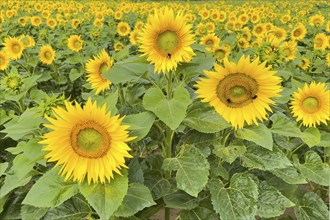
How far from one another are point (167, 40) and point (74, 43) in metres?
3.21

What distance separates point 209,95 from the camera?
6.15 feet

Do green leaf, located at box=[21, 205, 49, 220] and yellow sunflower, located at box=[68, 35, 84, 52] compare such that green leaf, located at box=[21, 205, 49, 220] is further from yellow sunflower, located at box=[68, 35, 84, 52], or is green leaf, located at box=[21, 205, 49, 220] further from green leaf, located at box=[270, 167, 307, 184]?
yellow sunflower, located at box=[68, 35, 84, 52]

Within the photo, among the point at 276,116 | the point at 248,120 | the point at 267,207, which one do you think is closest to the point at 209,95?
the point at 248,120

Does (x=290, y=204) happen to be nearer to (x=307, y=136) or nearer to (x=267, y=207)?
(x=267, y=207)

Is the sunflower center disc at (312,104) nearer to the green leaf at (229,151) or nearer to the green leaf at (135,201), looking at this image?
the green leaf at (229,151)

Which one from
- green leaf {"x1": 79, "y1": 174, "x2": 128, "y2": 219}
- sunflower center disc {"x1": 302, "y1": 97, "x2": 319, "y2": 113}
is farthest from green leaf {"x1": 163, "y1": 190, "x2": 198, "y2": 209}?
sunflower center disc {"x1": 302, "y1": 97, "x2": 319, "y2": 113}

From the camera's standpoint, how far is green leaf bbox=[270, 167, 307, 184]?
2.07 m

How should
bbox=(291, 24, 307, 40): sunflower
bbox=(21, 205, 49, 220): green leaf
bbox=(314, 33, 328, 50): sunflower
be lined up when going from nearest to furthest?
bbox=(21, 205, 49, 220): green leaf < bbox=(314, 33, 328, 50): sunflower < bbox=(291, 24, 307, 40): sunflower

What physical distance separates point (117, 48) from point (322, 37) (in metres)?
2.77

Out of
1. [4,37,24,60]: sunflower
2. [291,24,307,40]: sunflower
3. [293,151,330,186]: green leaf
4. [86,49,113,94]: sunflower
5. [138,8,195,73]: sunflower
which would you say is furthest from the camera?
[291,24,307,40]: sunflower

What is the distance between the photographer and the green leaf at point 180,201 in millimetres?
2053

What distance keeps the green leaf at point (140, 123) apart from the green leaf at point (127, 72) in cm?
32

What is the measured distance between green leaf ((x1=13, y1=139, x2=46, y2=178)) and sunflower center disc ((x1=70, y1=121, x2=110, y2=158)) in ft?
0.75

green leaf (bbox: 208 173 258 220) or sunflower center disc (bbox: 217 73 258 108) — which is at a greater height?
sunflower center disc (bbox: 217 73 258 108)
